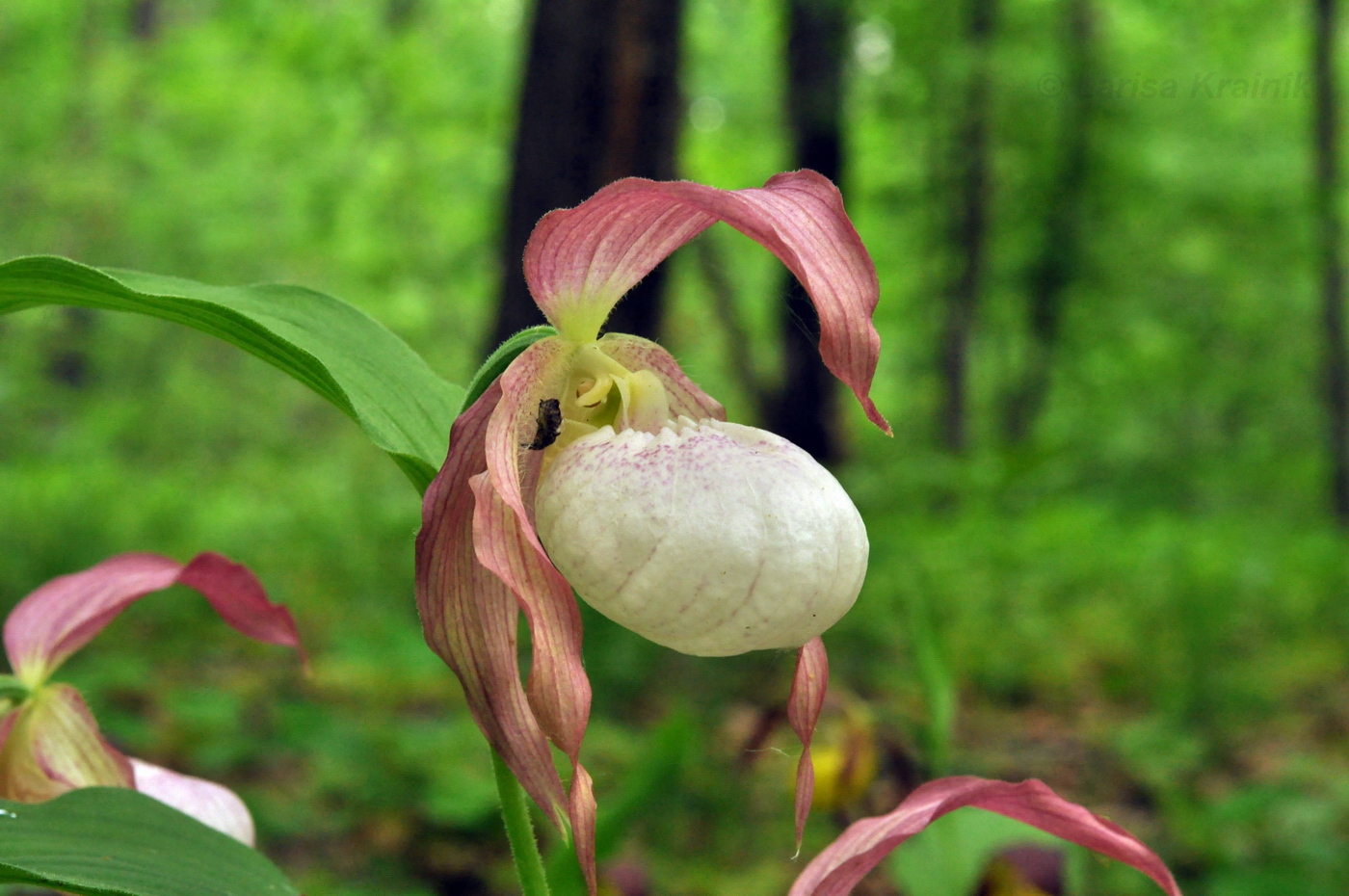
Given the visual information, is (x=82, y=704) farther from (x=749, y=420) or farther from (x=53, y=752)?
(x=749, y=420)

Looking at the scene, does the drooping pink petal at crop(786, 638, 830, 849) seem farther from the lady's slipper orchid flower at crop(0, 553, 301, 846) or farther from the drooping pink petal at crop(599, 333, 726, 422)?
the lady's slipper orchid flower at crop(0, 553, 301, 846)

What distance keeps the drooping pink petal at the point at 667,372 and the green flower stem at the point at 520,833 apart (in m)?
0.22

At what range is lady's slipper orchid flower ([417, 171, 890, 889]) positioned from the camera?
482mm

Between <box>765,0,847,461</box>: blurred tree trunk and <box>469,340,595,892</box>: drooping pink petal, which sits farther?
<box>765,0,847,461</box>: blurred tree trunk

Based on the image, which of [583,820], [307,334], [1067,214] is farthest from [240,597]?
[1067,214]

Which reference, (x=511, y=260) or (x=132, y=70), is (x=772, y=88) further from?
(x=511, y=260)

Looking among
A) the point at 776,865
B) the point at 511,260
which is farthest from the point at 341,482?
the point at 776,865

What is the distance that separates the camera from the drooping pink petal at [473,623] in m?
0.52

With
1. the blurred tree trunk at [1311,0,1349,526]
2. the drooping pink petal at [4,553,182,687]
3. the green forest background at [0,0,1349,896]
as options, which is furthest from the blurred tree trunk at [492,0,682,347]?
the blurred tree trunk at [1311,0,1349,526]

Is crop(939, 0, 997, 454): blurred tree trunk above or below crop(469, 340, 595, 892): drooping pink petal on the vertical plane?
below

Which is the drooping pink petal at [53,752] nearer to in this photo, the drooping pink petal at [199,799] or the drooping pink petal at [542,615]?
the drooping pink petal at [199,799]

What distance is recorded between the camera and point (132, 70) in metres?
5.68

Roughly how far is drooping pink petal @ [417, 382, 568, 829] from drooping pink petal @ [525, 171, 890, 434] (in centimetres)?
12

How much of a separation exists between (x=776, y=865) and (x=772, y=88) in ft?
24.5
